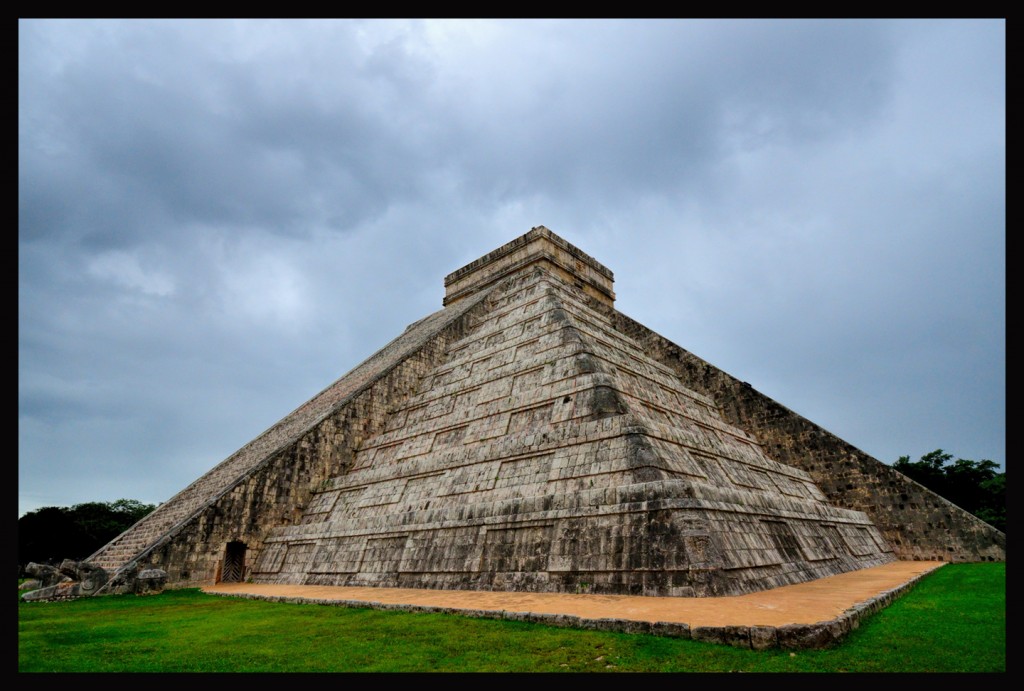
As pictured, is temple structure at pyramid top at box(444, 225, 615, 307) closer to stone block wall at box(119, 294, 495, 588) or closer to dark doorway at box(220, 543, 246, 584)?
stone block wall at box(119, 294, 495, 588)

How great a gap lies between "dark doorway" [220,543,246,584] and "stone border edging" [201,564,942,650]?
822cm

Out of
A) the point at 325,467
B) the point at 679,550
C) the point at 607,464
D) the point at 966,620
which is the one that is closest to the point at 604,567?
the point at 679,550

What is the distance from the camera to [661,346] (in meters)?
18.9

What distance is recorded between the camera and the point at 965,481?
2269 centimetres

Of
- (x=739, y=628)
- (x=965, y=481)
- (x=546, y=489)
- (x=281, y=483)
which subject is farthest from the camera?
(x=965, y=481)

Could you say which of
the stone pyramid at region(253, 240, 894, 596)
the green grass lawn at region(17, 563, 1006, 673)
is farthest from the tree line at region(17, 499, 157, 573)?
the green grass lawn at region(17, 563, 1006, 673)

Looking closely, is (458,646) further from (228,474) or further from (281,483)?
(228,474)

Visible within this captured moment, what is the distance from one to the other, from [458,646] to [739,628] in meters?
Answer: 2.47

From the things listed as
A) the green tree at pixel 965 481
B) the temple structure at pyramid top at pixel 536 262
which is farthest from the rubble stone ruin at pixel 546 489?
the green tree at pixel 965 481

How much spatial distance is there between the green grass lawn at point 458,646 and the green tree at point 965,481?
1694 centimetres

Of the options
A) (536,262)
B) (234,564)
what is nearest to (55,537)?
(234,564)

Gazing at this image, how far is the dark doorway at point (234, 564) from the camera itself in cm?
1282

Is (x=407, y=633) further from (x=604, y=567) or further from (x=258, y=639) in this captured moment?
(x=604, y=567)

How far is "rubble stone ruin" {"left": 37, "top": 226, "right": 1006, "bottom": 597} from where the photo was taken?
830 cm
